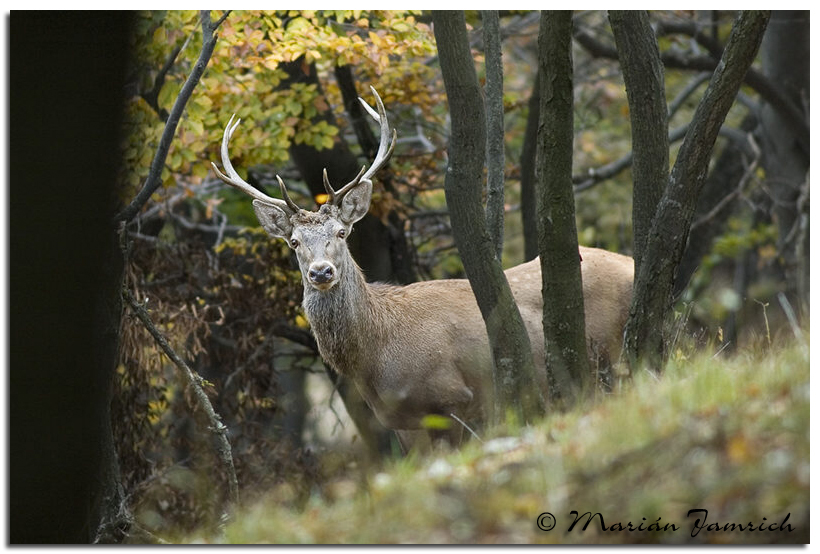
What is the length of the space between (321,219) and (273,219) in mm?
335

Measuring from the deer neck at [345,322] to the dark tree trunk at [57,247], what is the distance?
1928 mm

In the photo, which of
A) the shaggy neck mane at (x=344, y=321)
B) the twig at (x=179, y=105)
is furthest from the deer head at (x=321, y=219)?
the twig at (x=179, y=105)

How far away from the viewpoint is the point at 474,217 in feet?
21.1

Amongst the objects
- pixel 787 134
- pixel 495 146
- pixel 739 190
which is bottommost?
pixel 739 190

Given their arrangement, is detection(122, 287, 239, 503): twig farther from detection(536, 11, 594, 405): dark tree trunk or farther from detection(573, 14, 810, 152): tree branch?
detection(573, 14, 810, 152): tree branch

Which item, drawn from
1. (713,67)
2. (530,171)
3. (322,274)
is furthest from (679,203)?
(713,67)

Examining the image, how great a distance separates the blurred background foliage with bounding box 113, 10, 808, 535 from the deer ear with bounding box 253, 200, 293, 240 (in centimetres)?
84

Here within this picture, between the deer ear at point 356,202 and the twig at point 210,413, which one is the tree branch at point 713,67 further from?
the twig at point 210,413

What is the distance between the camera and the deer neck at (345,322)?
7.55 m

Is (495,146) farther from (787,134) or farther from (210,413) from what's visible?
(787,134)

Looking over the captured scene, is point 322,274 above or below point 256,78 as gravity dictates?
below

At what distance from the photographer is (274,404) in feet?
33.8

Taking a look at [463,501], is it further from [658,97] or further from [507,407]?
[658,97]
